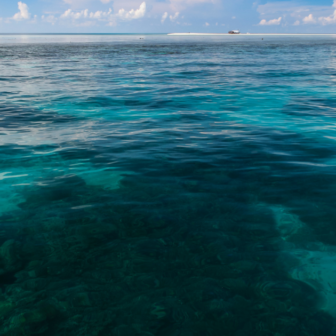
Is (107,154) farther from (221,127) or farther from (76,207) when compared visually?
(221,127)

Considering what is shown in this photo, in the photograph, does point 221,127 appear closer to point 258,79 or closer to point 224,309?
point 224,309

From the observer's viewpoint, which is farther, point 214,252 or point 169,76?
point 169,76

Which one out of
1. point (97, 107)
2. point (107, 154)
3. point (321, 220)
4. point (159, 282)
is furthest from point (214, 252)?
point (97, 107)

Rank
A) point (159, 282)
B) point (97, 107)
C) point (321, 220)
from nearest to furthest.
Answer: point (159, 282) → point (321, 220) → point (97, 107)

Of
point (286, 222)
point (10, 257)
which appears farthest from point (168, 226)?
point (10, 257)

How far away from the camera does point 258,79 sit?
23734 mm

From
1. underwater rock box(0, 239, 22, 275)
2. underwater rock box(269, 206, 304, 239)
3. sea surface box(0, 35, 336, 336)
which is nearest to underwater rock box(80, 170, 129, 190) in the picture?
sea surface box(0, 35, 336, 336)

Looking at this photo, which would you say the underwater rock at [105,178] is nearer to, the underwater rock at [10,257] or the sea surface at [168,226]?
the sea surface at [168,226]

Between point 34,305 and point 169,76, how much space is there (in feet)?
77.6

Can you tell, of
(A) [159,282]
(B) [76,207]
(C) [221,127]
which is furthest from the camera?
(C) [221,127]

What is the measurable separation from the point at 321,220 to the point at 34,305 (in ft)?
16.8

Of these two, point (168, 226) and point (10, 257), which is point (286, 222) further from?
point (10, 257)

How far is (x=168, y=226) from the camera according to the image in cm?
576

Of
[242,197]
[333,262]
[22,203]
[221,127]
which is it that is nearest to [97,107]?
[221,127]
